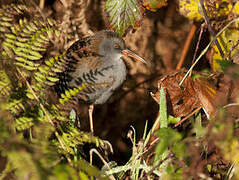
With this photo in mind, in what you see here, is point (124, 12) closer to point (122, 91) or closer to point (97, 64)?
point (97, 64)

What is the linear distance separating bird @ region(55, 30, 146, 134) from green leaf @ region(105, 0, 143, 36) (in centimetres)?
42

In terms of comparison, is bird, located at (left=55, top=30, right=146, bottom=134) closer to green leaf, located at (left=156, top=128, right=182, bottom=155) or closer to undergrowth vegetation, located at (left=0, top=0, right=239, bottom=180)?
undergrowth vegetation, located at (left=0, top=0, right=239, bottom=180)

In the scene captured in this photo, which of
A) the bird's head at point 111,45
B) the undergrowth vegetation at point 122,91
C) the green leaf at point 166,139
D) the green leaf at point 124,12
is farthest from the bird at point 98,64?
the green leaf at point 166,139

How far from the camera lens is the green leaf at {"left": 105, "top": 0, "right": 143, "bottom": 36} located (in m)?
2.23

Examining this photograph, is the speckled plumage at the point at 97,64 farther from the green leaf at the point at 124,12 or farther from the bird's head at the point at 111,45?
the green leaf at the point at 124,12

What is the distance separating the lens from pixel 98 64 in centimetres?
276

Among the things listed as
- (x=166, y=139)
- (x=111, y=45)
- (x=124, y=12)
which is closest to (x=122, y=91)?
(x=111, y=45)

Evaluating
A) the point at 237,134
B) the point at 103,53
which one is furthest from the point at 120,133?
the point at 237,134

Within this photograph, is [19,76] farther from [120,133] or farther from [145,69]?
[120,133]

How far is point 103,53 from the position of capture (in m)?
2.91

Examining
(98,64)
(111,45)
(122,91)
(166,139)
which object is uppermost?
(111,45)

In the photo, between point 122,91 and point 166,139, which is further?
point 122,91

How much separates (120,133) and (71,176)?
9.44 feet

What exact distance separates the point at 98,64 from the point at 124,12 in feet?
2.12
